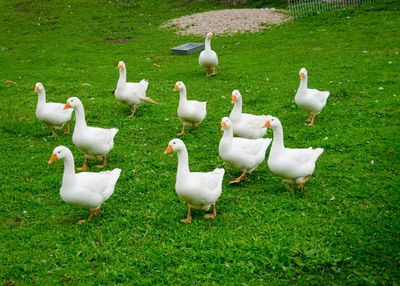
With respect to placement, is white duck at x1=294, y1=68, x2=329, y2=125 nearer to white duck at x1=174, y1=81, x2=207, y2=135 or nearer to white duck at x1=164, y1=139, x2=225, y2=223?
white duck at x1=174, y1=81, x2=207, y2=135

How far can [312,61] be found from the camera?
16.1 m

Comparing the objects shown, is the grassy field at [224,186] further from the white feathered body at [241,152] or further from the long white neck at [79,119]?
the long white neck at [79,119]

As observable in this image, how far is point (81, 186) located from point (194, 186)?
1.68m

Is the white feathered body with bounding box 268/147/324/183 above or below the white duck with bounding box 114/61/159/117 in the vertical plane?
below

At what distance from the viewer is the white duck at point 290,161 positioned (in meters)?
7.17

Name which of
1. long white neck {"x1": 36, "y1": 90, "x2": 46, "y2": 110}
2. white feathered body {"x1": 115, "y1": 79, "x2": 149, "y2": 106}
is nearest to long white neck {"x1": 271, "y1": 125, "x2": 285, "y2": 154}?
white feathered body {"x1": 115, "y1": 79, "x2": 149, "y2": 106}

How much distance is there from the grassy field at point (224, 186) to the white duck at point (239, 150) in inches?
18.4

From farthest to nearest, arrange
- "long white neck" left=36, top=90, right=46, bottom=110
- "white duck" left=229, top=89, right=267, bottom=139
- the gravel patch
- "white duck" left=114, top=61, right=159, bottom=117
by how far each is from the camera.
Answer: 1. the gravel patch
2. "white duck" left=114, top=61, right=159, bottom=117
3. "long white neck" left=36, top=90, right=46, bottom=110
4. "white duck" left=229, top=89, right=267, bottom=139

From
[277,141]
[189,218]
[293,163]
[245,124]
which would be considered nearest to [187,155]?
[189,218]

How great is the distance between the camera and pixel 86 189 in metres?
6.70

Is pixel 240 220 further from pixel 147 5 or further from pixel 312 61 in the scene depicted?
pixel 147 5

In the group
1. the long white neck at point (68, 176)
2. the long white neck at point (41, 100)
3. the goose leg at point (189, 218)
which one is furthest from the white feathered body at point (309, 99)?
the long white neck at point (41, 100)

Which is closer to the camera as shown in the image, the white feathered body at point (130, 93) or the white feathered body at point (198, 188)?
the white feathered body at point (198, 188)

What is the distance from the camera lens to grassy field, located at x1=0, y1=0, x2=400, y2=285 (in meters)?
5.85
